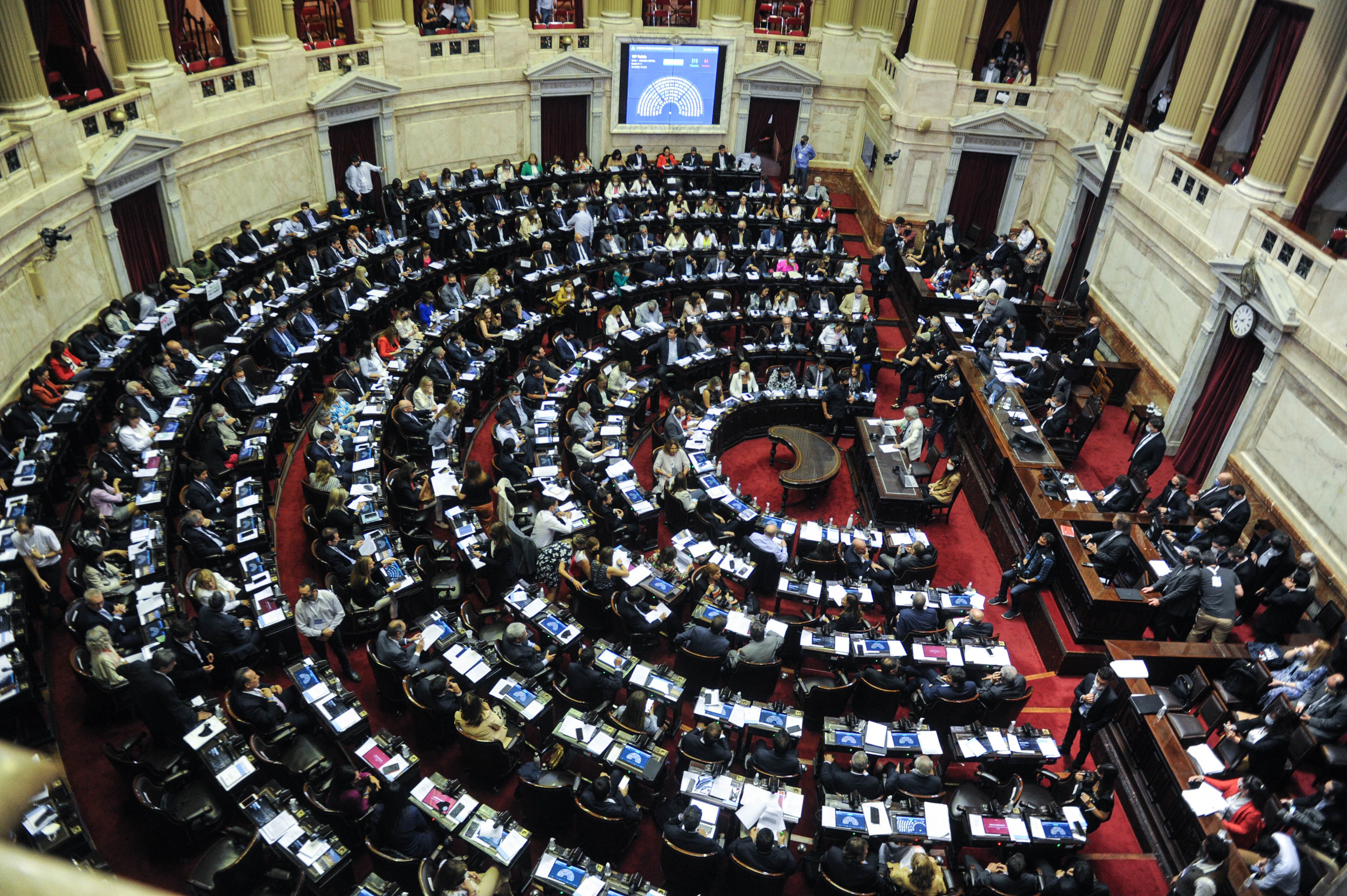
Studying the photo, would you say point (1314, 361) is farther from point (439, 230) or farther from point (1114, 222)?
point (439, 230)

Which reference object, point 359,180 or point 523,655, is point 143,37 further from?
point 523,655

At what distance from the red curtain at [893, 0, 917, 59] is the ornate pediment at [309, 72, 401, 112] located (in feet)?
47.1

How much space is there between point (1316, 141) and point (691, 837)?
15.4m

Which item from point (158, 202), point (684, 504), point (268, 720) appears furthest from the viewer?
point (158, 202)

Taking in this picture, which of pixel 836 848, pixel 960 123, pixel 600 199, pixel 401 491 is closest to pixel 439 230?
pixel 600 199

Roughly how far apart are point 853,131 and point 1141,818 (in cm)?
2436

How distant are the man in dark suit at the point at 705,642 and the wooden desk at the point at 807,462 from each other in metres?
5.50

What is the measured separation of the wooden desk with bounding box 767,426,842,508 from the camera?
17359mm

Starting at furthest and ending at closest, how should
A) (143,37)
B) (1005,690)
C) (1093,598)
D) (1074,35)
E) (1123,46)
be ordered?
1. (1074,35)
2. (1123,46)
3. (143,37)
4. (1093,598)
5. (1005,690)

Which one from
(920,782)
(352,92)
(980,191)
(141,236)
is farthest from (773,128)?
(920,782)

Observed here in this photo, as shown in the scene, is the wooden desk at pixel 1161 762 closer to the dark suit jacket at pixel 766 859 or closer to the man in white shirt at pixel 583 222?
the dark suit jacket at pixel 766 859

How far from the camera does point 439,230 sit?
22.8m

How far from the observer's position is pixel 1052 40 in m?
24.8

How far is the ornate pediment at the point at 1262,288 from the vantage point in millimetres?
14953
